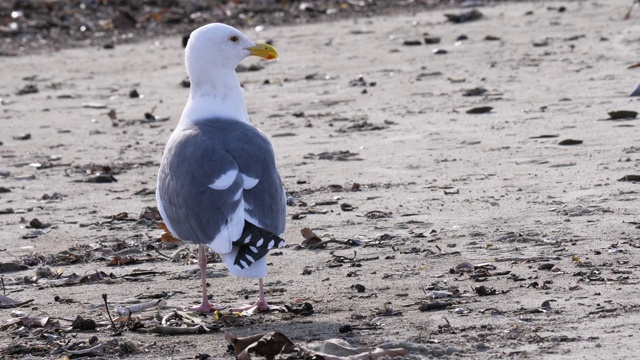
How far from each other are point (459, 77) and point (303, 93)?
159cm

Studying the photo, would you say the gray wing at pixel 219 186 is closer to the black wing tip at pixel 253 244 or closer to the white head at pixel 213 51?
the black wing tip at pixel 253 244

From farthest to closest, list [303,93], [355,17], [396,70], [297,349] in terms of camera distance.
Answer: [355,17] < [396,70] < [303,93] < [297,349]

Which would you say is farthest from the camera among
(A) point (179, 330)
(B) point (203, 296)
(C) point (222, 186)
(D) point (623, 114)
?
(D) point (623, 114)

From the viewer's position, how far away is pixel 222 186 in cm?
564

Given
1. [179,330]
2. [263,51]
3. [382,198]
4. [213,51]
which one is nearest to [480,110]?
[382,198]

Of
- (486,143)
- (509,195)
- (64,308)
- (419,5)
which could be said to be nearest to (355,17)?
(419,5)

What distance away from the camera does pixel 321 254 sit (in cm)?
672

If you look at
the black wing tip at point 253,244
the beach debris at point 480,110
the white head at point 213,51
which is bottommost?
the beach debris at point 480,110

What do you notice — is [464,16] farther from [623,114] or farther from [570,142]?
[570,142]

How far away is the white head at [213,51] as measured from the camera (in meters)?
6.76

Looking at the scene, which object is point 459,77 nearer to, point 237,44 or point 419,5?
point 237,44

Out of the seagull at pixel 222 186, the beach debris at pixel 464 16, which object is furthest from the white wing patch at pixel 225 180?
the beach debris at pixel 464 16

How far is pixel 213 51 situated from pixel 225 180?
1.37 meters

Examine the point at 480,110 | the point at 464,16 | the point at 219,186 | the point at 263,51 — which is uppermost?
the point at 263,51
